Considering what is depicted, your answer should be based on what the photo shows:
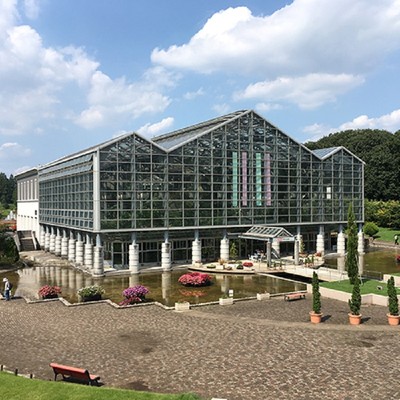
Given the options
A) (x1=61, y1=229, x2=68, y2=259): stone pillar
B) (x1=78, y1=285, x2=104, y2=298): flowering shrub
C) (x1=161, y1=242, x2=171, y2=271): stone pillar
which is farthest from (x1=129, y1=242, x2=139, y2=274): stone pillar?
(x1=61, y1=229, x2=68, y2=259): stone pillar

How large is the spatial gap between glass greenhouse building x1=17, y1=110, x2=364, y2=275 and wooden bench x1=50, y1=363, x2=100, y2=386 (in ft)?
105

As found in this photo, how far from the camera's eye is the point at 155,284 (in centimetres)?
4519

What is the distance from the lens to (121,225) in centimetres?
5103

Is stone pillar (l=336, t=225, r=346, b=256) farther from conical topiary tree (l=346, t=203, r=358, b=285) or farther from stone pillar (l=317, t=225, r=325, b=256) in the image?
conical topiary tree (l=346, t=203, r=358, b=285)

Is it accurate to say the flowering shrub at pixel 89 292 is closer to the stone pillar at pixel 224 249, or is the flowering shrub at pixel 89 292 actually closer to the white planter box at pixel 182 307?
the white planter box at pixel 182 307

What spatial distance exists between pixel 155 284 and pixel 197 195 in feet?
47.9

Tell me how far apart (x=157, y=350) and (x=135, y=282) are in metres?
24.0

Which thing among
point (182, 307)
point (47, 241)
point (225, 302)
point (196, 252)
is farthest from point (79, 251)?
point (182, 307)

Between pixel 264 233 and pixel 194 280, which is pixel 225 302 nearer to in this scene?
pixel 194 280

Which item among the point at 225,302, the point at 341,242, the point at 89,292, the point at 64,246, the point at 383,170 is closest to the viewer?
the point at 225,302

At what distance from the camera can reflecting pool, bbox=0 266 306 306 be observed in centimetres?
3925

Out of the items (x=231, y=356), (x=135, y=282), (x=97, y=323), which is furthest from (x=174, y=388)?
(x=135, y=282)

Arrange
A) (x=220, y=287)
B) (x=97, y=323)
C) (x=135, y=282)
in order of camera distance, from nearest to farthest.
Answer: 1. (x=97, y=323)
2. (x=220, y=287)
3. (x=135, y=282)

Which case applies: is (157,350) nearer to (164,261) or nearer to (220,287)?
(220,287)
